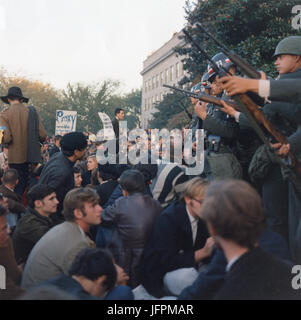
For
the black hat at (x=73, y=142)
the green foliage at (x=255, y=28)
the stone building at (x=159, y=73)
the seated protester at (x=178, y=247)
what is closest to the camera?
the seated protester at (x=178, y=247)

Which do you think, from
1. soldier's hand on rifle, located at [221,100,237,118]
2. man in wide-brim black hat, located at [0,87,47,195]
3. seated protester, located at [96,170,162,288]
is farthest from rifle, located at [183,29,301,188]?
man in wide-brim black hat, located at [0,87,47,195]

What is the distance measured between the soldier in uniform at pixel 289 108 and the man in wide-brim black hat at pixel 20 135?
3812 mm

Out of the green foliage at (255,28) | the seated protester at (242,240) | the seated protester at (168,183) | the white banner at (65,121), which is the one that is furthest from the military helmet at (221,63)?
the white banner at (65,121)

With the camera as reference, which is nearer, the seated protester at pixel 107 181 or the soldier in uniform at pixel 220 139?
the soldier in uniform at pixel 220 139

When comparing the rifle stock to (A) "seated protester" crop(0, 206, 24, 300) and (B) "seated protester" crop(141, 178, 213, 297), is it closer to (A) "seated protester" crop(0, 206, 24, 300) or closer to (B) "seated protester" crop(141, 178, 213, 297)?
(B) "seated protester" crop(141, 178, 213, 297)

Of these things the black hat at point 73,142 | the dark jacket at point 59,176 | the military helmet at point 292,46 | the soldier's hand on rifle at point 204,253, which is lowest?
the soldier's hand on rifle at point 204,253

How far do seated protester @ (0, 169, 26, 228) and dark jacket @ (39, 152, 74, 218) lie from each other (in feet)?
2.42

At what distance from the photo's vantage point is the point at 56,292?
4.71 feet

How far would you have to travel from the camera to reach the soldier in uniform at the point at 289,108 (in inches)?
115

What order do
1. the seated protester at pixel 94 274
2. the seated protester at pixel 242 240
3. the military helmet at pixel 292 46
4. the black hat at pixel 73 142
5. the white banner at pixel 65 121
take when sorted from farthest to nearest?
1. the white banner at pixel 65 121
2. the black hat at pixel 73 142
3. the military helmet at pixel 292 46
4. the seated protester at pixel 94 274
5. the seated protester at pixel 242 240

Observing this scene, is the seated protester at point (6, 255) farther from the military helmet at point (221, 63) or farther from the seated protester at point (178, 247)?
the military helmet at point (221, 63)

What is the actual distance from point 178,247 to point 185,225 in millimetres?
194
